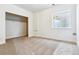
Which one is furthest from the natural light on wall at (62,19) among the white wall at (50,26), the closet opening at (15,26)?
the closet opening at (15,26)

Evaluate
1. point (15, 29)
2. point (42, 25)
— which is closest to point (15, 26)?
point (15, 29)

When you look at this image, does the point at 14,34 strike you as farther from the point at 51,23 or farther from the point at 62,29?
the point at 62,29

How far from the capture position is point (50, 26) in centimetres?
654

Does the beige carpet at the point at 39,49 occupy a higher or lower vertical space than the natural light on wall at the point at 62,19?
lower

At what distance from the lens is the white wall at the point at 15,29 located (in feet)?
20.8

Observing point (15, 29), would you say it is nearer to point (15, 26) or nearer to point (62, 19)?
point (15, 26)

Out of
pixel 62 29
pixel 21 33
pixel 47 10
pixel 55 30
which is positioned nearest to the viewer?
pixel 62 29

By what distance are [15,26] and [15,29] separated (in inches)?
8.8

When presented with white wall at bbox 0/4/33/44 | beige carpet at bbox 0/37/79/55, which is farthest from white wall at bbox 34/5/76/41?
beige carpet at bbox 0/37/79/55

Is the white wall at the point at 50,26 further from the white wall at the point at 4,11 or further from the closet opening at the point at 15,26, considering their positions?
the closet opening at the point at 15,26

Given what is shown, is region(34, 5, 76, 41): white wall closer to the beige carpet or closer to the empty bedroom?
the empty bedroom
